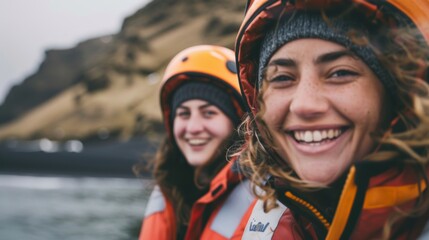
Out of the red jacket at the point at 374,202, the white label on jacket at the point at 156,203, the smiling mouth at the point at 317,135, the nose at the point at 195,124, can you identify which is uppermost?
the nose at the point at 195,124

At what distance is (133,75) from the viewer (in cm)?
7006

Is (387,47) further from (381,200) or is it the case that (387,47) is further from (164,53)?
(164,53)

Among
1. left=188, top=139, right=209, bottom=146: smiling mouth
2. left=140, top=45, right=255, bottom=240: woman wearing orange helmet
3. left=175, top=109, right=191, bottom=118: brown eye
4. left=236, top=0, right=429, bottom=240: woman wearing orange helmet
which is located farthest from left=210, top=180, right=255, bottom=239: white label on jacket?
left=236, top=0, right=429, bottom=240: woman wearing orange helmet

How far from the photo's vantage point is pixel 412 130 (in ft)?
4.00

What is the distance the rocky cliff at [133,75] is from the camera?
6016 cm

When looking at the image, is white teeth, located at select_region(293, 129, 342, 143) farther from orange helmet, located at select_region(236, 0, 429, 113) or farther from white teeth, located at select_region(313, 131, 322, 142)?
orange helmet, located at select_region(236, 0, 429, 113)

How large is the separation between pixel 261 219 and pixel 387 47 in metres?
0.71

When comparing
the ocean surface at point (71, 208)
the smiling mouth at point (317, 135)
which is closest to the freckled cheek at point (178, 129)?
the smiling mouth at point (317, 135)

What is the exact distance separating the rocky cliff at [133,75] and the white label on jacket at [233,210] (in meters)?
36.5

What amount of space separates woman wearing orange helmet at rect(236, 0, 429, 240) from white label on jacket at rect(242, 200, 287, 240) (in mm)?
66

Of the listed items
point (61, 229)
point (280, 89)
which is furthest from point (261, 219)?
point (61, 229)

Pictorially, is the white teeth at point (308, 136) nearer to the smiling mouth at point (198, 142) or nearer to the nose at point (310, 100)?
the nose at point (310, 100)

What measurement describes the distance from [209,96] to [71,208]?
15.4 m

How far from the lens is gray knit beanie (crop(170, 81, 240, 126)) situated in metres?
3.33
